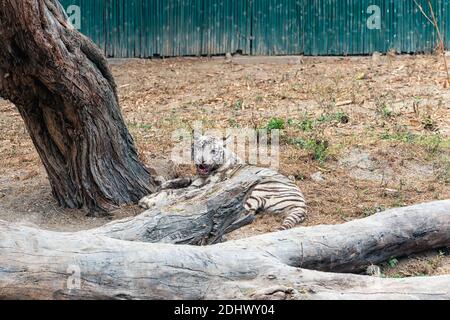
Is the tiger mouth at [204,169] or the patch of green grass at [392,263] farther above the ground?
the tiger mouth at [204,169]

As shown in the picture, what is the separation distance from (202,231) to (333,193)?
2.57 meters

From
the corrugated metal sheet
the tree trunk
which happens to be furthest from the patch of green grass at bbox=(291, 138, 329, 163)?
the corrugated metal sheet

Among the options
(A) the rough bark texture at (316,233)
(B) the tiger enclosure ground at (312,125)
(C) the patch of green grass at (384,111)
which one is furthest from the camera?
(C) the patch of green grass at (384,111)

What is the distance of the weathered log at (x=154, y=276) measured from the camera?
4.83 m

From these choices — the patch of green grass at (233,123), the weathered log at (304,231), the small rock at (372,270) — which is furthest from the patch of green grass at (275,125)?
the small rock at (372,270)

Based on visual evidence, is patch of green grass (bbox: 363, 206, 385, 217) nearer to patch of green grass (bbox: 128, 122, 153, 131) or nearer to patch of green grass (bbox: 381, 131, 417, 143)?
patch of green grass (bbox: 381, 131, 417, 143)

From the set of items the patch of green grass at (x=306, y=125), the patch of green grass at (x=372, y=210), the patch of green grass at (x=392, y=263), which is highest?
the patch of green grass at (x=306, y=125)

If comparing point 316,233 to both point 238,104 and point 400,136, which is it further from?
point 238,104

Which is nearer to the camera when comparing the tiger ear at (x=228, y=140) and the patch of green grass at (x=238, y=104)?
the tiger ear at (x=228, y=140)

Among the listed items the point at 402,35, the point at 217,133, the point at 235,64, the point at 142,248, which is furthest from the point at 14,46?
the point at 402,35

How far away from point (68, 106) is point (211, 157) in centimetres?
148

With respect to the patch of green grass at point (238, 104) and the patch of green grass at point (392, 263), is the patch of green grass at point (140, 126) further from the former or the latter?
the patch of green grass at point (392, 263)

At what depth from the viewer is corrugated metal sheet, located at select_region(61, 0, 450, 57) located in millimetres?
14875

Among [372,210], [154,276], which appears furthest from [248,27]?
[154,276]
